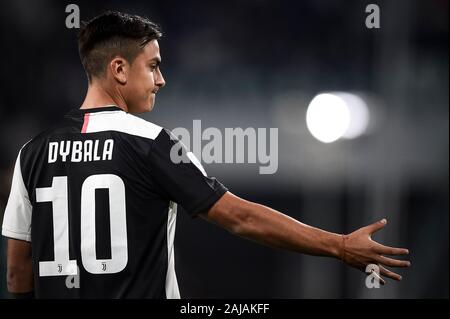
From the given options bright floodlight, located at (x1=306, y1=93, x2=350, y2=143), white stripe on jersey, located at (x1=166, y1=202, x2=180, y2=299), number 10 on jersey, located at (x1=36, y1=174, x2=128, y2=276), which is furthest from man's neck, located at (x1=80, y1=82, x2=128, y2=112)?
bright floodlight, located at (x1=306, y1=93, x2=350, y2=143)

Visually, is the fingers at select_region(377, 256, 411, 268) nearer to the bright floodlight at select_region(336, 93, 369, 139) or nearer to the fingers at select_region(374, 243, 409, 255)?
the fingers at select_region(374, 243, 409, 255)

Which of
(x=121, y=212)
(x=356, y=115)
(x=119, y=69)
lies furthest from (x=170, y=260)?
(x=356, y=115)

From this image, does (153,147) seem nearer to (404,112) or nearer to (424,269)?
(424,269)

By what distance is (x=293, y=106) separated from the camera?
537 cm

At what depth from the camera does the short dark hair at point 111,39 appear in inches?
81.4

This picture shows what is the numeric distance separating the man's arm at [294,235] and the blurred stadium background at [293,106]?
2.69 meters

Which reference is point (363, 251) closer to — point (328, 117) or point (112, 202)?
point (112, 202)

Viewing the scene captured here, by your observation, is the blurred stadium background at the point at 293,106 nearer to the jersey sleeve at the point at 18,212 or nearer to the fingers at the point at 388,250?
the jersey sleeve at the point at 18,212

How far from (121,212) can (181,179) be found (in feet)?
0.64

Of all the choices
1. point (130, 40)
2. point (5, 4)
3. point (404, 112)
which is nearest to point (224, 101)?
point (404, 112)

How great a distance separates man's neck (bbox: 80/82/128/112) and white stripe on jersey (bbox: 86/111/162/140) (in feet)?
0.17

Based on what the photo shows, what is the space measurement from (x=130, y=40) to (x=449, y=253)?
12.1 ft

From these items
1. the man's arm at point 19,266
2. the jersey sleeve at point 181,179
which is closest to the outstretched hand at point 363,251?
the jersey sleeve at point 181,179

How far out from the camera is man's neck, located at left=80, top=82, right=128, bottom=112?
202 cm
